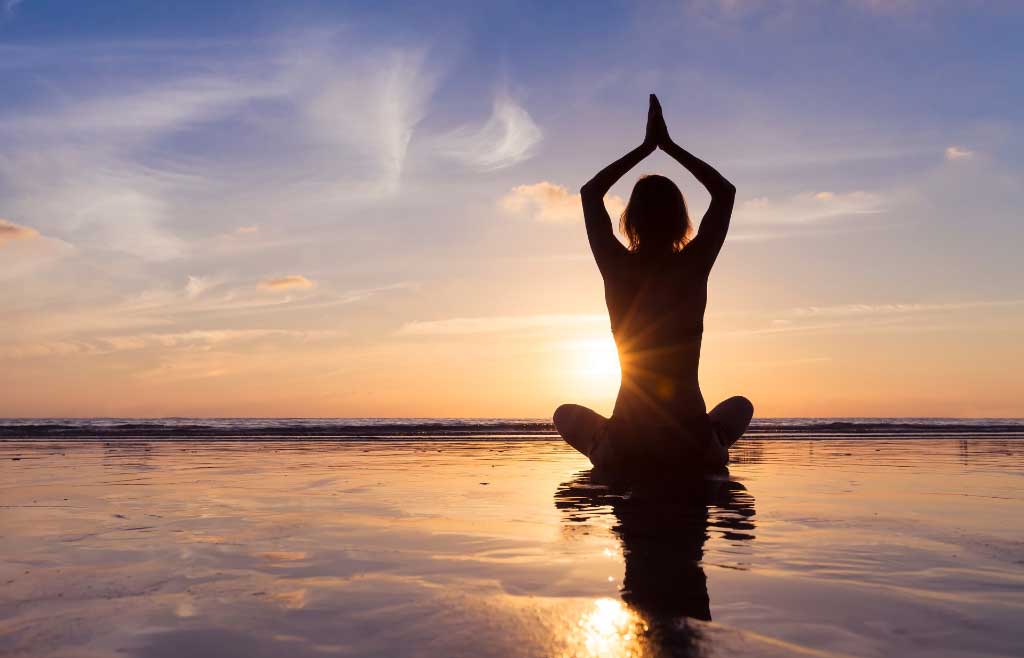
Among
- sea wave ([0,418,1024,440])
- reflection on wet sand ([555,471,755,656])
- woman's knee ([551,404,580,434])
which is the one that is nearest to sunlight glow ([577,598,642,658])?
reflection on wet sand ([555,471,755,656])

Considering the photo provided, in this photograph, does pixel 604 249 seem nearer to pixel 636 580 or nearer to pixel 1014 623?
pixel 636 580

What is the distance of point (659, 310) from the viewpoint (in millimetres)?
4055

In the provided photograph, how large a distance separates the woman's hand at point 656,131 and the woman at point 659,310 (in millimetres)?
195

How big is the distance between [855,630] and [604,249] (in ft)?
9.26

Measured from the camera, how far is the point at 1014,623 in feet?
5.40

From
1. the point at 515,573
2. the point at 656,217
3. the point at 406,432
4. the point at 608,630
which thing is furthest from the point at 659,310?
the point at 406,432

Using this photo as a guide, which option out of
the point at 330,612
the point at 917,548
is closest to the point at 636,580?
the point at 330,612

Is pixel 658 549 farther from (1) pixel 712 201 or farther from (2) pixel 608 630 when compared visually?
(1) pixel 712 201

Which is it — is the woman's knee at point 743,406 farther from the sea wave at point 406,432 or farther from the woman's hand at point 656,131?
the sea wave at point 406,432

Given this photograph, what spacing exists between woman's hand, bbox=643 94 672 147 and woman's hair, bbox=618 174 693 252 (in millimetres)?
308

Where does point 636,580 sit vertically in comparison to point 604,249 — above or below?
below

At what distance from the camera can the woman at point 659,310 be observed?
405 cm

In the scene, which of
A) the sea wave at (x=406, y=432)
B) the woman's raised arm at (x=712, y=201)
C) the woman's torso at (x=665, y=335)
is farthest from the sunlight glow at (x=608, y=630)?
the sea wave at (x=406, y=432)

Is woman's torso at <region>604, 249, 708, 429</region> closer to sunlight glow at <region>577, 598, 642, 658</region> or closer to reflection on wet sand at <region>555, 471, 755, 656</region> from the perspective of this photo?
reflection on wet sand at <region>555, 471, 755, 656</region>
